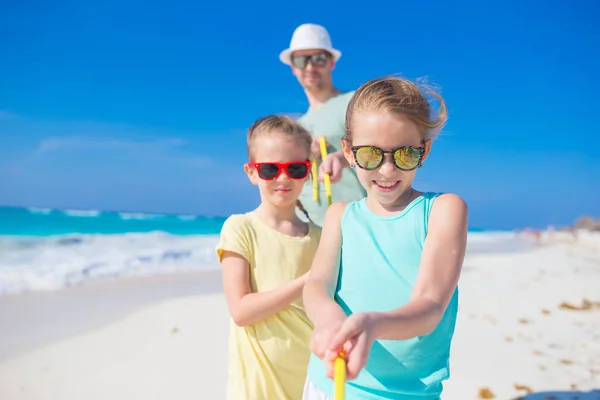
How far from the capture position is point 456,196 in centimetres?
158

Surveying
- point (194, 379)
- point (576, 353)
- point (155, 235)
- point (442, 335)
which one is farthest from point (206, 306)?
point (155, 235)

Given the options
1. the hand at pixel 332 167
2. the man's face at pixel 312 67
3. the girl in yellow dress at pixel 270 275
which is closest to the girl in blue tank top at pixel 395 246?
the girl in yellow dress at pixel 270 275

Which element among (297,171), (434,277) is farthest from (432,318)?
(297,171)

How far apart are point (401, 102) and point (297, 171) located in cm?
84

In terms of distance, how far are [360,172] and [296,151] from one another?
762 mm

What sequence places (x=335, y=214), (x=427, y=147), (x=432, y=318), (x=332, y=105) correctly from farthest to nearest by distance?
(x=332, y=105) → (x=335, y=214) → (x=427, y=147) → (x=432, y=318)

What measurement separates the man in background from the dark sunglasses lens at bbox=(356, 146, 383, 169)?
5.66ft

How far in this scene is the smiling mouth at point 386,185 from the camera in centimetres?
161

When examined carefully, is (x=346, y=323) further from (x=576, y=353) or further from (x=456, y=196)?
(x=576, y=353)

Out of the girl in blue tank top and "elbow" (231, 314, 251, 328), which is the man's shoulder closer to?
"elbow" (231, 314, 251, 328)

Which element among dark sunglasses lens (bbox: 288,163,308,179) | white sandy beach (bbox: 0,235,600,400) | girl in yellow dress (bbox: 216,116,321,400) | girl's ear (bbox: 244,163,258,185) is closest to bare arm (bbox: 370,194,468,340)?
girl in yellow dress (bbox: 216,116,321,400)

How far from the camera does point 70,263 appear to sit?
10.9 meters

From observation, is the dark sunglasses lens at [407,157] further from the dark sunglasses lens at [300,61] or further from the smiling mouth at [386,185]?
the dark sunglasses lens at [300,61]

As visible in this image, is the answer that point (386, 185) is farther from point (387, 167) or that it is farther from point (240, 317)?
point (240, 317)
